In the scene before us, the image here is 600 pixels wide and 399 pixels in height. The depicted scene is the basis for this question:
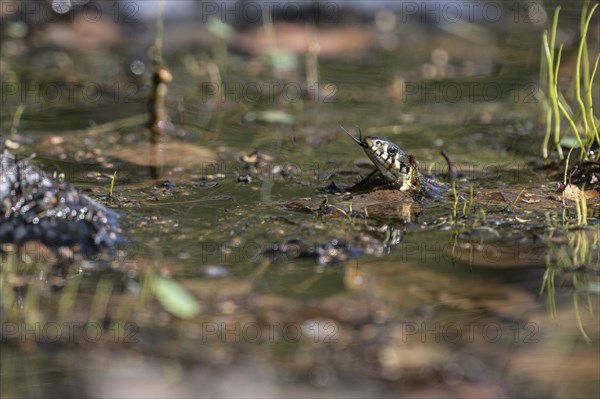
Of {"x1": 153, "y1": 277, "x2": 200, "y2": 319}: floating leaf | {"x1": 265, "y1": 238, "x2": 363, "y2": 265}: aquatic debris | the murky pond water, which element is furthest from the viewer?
{"x1": 265, "y1": 238, "x2": 363, "y2": 265}: aquatic debris

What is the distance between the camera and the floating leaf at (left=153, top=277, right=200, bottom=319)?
2.81 meters

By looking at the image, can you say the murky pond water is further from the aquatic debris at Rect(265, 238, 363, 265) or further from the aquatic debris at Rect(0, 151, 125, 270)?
the aquatic debris at Rect(0, 151, 125, 270)

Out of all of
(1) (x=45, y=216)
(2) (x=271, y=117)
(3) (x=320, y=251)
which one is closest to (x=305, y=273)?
(3) (x=320, y=251)

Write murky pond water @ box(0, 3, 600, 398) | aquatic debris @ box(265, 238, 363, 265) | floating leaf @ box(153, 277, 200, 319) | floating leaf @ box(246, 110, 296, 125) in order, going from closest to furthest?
murky pond water @ box(0, 3, 600, 398)
floating leaf @ box(153, 277, 200, 319)
aquatic debris @ box(265, 238, 363, 265)
floating leaf @ box(246, 110, 296, 125)

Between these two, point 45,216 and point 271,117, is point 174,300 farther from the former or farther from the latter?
point 271,117

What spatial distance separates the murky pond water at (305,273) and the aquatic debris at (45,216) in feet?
0.43

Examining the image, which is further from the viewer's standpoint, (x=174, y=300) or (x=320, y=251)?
(x=320, y=251)

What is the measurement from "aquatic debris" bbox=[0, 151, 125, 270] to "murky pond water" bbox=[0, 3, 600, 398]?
0.43 ft

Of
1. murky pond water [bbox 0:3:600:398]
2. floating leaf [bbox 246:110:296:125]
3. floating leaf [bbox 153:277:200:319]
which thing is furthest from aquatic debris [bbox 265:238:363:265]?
floating leaf [bbox 246:110:296:125]

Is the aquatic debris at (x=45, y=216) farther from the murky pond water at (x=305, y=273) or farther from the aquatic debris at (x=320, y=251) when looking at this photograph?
the aquatic debris at (x=320, y=251)

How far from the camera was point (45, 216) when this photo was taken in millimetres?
3408

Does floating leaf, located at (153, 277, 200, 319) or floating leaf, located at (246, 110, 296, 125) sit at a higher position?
floating leaf, located at (246, 110, 296, 125)

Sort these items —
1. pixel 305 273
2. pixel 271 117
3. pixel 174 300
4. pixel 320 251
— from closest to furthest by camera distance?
pixel 174 300 < pixel 305 273 < pixel 320 251 < pixel 271 117

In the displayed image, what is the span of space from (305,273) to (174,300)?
0.57m
